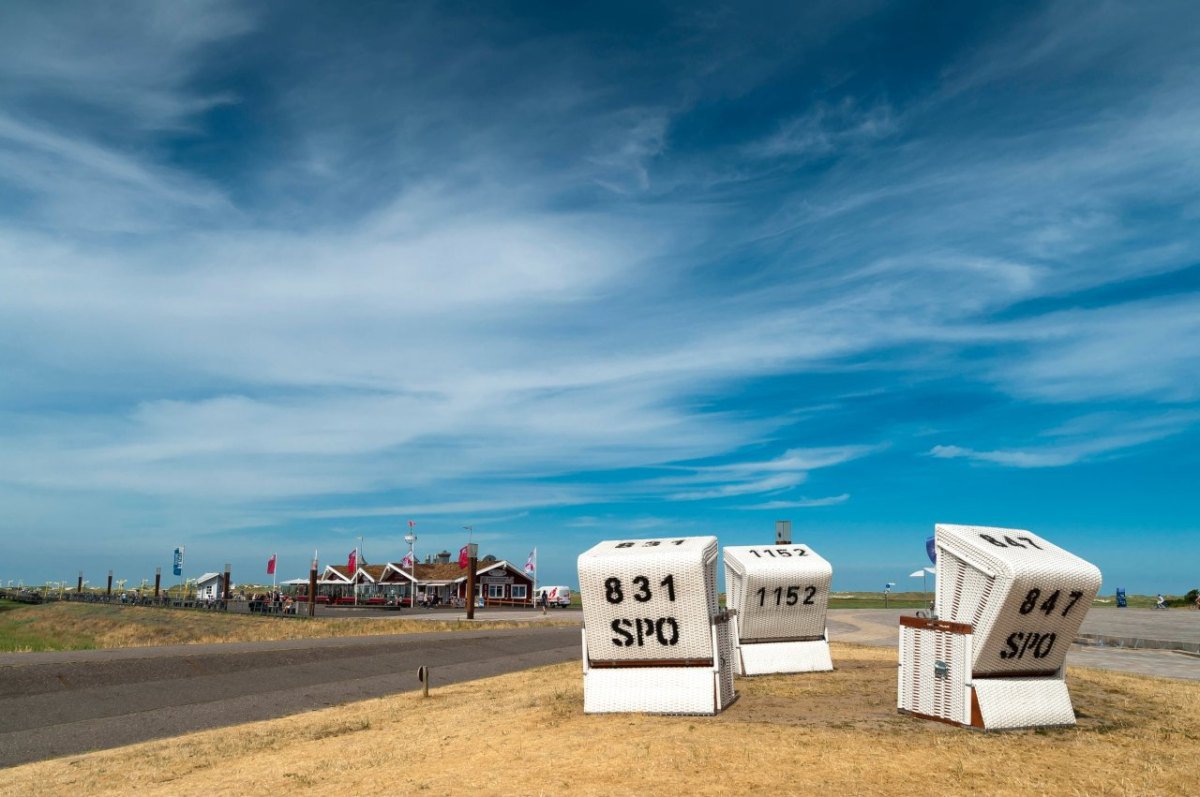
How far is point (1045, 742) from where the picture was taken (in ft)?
35.1

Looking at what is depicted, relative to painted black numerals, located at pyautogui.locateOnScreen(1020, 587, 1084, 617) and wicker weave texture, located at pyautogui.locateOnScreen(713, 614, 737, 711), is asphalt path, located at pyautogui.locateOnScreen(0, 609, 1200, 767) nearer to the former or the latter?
wicker weave texture, located at pyautogui.locateOnScreen(713, 614, 737, 711)

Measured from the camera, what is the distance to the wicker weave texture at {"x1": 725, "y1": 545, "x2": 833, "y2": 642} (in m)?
18.6

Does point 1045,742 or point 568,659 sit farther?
point 568,659

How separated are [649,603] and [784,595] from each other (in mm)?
6783

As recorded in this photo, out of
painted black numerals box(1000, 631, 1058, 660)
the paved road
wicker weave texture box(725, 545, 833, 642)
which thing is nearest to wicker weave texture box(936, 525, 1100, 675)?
painted black numerals box(1000, 631, 1058, 660)

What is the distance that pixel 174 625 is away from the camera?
55.3 m

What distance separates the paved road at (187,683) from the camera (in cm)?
1494

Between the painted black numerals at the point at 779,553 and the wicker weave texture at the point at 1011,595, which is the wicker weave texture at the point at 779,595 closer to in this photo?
the painted black numerals at the point at 779,553

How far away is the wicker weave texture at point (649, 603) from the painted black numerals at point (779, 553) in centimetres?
637

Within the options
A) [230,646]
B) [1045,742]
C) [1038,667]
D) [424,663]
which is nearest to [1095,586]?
[1038,667]

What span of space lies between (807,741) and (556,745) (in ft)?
11.1

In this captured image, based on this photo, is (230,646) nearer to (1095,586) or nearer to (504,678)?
(504,678)

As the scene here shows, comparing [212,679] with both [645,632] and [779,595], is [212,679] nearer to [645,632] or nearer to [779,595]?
[645,632]

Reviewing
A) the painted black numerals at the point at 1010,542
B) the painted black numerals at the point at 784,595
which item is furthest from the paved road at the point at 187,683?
the painted black numerals at the point at 1010,542
